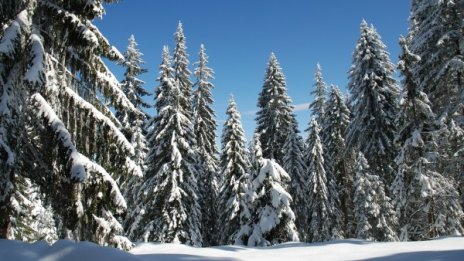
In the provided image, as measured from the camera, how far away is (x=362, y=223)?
27.7 meters

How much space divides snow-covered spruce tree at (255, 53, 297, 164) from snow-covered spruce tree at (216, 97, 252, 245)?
17.2 ft

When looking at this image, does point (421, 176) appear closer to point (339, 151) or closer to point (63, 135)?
point (63, 135)

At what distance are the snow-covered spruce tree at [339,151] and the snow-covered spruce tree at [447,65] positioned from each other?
1693cm

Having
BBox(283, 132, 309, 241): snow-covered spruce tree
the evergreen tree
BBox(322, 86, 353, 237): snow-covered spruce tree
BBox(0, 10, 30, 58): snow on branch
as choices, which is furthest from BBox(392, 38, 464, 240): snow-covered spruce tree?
BBox(0, 10, 30, 58): snow on branch

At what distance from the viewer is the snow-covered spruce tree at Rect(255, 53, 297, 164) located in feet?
108

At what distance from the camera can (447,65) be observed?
46.7 ft

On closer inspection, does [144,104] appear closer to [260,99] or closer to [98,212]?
[260,99]

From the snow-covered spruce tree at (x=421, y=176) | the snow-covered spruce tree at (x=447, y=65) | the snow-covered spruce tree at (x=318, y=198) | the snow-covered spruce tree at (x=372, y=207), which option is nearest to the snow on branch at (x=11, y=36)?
the snow-covered spruce tree at (x=447, y=65)

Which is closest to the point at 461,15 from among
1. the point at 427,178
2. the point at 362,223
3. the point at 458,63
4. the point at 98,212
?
the point at 458,63

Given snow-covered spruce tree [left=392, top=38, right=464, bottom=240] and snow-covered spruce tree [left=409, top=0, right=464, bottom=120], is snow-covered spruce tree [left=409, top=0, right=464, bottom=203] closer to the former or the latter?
snow-covered spruce tree [left=409, top=0, right=464, bottom=120]

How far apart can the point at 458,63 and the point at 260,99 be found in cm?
2231

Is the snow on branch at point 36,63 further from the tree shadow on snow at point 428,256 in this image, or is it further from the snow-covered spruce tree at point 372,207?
the snow-covered spruce tree at point 372,207

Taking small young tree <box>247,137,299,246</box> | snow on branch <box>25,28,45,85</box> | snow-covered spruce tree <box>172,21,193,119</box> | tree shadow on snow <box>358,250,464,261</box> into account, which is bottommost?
tree shadow on snow <box>358,250,464,261</box>

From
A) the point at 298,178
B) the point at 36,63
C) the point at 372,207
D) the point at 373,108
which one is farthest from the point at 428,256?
the point at 298,178
